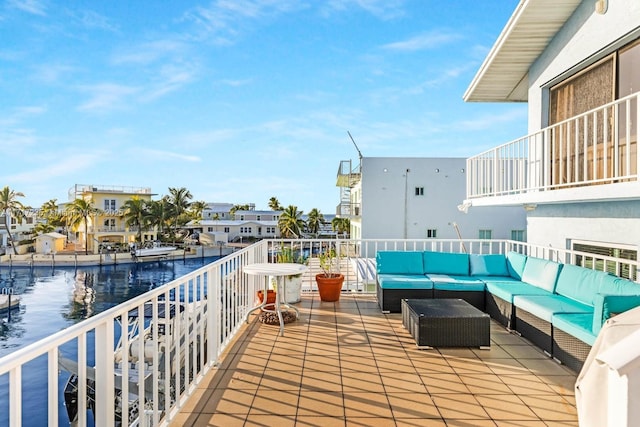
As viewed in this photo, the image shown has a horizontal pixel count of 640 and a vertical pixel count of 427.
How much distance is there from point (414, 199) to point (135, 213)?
33254 millimetres

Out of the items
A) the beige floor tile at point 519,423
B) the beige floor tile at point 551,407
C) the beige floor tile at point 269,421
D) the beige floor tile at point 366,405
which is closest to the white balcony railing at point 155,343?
the beige floor tile at point 269,421

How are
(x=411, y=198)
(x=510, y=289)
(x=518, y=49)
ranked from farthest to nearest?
(x=411, y=198), (x=518, y=49), (x=510, y=289)

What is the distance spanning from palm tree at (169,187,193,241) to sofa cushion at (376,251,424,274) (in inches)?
1789

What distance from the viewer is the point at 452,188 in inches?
772

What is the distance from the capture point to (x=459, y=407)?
2900mm

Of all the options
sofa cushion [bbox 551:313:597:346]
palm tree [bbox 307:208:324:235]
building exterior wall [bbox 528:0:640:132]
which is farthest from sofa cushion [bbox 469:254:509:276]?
palm tree [bbox 307:208:324:235]

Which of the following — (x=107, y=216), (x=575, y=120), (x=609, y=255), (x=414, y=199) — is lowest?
(x=609, y=255)

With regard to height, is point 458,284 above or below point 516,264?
below

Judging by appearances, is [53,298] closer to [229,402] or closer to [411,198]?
[411,198]

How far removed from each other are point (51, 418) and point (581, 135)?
22.7 ft

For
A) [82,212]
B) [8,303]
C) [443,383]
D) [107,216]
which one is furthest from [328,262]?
[107,216]

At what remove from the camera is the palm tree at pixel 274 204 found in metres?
64.1

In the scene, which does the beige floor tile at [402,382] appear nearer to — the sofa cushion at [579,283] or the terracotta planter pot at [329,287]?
the sofa cushion at [579,283]

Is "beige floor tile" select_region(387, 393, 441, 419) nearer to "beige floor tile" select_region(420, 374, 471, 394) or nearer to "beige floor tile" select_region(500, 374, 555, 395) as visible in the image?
"beige floor tile" select_region(420, 374, 471, 394)
